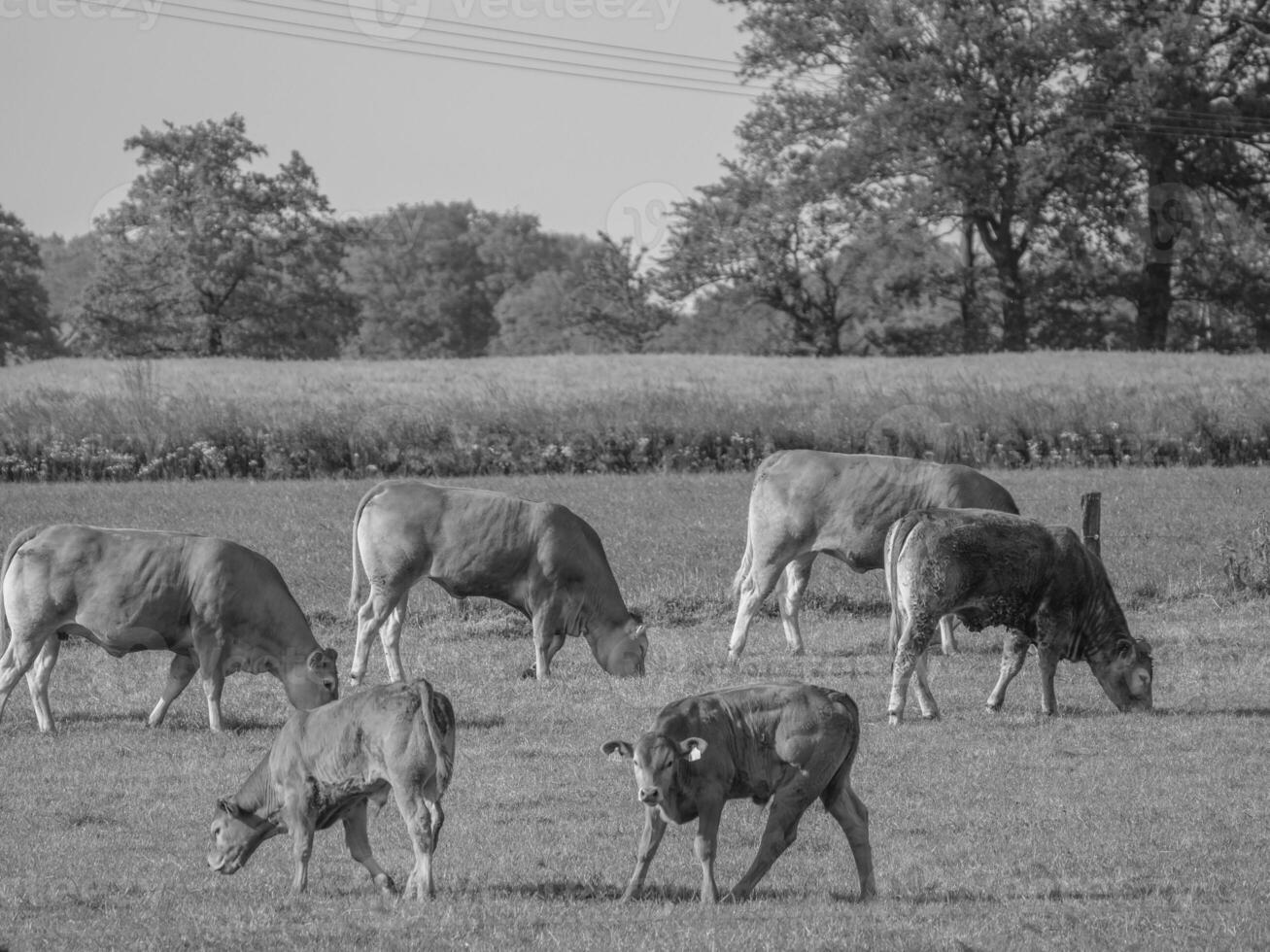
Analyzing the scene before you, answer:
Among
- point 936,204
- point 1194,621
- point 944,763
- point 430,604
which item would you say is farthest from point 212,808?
point 936,204

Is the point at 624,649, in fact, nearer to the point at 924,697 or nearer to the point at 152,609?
the point at 924,697

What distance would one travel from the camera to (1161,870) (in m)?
10.6

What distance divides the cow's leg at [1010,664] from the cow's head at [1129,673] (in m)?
0.74

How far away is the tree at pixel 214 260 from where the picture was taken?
7812 centimetres

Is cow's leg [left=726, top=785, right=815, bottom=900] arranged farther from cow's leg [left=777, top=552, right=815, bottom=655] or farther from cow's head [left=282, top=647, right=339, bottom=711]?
cow's leg [left=777, top=552, right=815, bottom=655]

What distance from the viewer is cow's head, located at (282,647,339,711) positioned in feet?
48.1

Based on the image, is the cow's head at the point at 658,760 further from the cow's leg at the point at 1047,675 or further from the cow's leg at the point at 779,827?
the cow's leg at the point at 1047,675

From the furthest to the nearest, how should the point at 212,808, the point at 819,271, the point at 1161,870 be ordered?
the point at 819,271
the point at 212,808
the point at 1161,870

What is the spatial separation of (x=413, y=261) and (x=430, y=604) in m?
99.6

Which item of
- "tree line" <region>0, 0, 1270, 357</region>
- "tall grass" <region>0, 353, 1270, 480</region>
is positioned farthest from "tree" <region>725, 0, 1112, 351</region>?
"tall grass" <region>0, 353, 1270, 480</region>

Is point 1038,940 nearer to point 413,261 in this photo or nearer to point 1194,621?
point 1194,621

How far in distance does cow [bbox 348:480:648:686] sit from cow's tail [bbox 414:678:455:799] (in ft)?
28.5

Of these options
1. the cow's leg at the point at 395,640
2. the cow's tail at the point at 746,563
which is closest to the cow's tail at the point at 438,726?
the cow's leg at the point at 395,640

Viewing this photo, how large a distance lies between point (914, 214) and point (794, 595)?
47.4m
